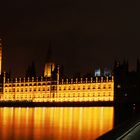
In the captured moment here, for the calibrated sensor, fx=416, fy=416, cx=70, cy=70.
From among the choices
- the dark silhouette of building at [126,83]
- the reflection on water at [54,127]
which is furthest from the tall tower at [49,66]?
the reflection on water at [54,127]

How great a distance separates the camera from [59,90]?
79.2m

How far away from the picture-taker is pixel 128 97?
3066 inches

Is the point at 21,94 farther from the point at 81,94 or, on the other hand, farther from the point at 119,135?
the point at 119,135

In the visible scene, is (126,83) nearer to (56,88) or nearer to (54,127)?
(56,88)

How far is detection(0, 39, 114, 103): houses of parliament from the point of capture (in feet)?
249

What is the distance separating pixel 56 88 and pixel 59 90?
78cm

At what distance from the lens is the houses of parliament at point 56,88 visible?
75875mm

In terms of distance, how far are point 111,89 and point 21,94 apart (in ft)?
60.4

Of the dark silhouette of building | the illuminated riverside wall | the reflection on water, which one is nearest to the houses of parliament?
the illuminated riverside wall

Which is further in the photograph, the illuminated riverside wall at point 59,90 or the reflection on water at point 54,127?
the illuminated riverside wall at point 59,90

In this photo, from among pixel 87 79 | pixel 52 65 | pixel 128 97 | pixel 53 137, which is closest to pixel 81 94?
pixel 87 79

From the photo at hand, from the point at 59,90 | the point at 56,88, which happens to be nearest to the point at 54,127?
the point at 59,90

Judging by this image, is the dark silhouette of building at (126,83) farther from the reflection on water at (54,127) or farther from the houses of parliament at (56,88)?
the reflection on water at (54,127)

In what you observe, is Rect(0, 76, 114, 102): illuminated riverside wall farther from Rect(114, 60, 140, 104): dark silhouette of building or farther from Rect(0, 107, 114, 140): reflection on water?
Rect(0, 107, 114, 140): reflection on water
